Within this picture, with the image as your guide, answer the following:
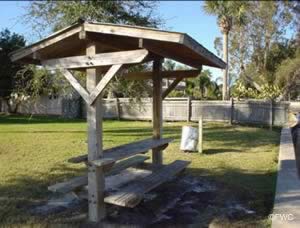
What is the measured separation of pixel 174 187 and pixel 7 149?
580 cm

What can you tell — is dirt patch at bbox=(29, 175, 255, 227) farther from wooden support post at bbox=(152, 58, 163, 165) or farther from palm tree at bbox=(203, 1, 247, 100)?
palm tree at bbox=(203, 1, 247, 100)

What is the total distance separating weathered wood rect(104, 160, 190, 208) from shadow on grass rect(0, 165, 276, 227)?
338 mm

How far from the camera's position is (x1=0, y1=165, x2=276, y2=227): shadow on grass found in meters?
5.17

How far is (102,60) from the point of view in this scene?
4.87m

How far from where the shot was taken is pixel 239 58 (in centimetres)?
4209

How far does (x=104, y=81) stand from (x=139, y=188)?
161 centimetres

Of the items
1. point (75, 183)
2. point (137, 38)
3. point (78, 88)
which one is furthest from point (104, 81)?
point (75, 183)

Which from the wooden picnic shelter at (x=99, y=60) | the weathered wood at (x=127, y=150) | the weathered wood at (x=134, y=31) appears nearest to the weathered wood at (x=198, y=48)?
the wooden picnic shelter at (x=99, y=60)

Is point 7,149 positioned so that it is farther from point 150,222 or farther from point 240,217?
point 240,217

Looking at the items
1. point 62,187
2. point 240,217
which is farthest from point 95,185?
point 240,217

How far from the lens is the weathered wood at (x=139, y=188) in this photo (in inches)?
187

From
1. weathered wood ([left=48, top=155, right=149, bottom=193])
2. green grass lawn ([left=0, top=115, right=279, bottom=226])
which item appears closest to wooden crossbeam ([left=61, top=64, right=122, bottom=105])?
weathered wood ([left=48, top=155, right=149, bottom=193])

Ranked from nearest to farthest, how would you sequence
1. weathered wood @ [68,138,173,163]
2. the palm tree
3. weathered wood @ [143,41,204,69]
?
weathered wood @ [143,41,204,69] < weathered wood @ [68,138,173,163] < the palm tree

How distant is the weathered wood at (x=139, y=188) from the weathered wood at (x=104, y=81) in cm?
133
